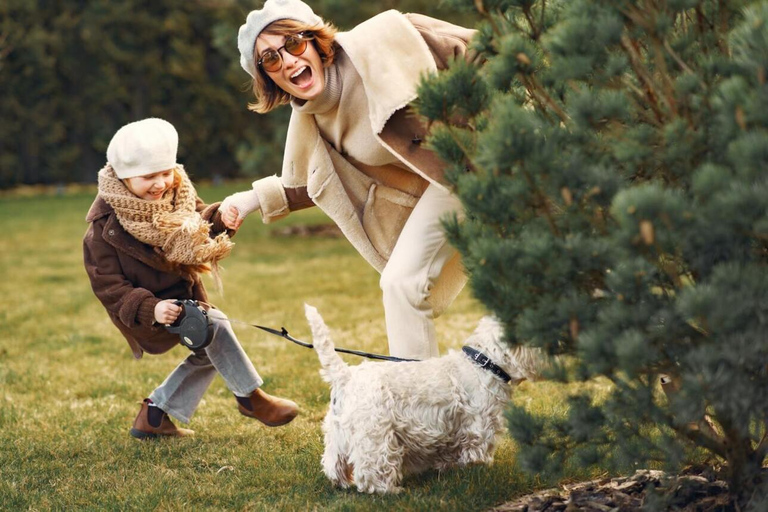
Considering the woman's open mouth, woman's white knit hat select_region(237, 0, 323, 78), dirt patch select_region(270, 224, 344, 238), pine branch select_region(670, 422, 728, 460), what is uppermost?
woman's white knit hat select_region(237, 0, 323, 78)

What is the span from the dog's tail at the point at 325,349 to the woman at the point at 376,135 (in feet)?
1.24

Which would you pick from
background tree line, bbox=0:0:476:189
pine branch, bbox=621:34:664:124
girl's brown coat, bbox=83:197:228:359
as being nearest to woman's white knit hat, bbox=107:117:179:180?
girl's brown coat, bbox=83:197:228:359

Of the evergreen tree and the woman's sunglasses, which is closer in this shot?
the evergreen tree

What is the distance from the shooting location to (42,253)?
13.7 m

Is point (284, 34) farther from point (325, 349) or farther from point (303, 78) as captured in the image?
point (325, 349)

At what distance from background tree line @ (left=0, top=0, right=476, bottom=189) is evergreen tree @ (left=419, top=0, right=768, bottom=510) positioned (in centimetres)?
2502

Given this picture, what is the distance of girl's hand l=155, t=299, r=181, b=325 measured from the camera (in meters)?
3.93

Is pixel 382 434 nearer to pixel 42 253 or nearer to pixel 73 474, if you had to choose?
pixel 73 474

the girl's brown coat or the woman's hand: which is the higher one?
the woman's hand

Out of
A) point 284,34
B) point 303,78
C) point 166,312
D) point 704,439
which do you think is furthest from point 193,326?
point 704,439

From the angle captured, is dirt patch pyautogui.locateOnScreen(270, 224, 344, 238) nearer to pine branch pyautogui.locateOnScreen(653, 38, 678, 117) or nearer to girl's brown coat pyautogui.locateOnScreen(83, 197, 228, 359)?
girl's brown coat pyautogui.locateOnScreen(83, 197, 228, 359)

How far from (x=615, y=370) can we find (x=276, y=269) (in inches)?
341

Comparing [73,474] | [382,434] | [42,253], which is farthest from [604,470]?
[42,253]

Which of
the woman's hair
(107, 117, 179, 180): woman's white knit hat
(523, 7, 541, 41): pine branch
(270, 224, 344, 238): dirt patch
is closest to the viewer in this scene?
(523, 7, 541, 41): pine branch
